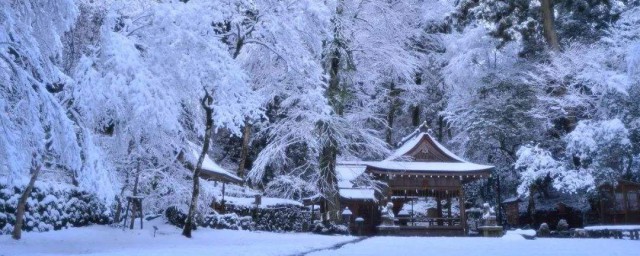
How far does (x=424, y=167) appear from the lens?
984 inches

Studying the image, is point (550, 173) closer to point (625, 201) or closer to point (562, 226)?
point (562, 226)

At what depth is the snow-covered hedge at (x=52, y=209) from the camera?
12445 millimetres

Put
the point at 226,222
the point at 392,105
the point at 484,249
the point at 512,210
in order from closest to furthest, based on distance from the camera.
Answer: the point at 484,249 < the point at 226,222 < the point at 512,210 < the point at 392,105

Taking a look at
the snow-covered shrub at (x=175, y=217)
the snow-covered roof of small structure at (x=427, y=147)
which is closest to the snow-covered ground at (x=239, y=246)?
the snow-covered shrub at (x=175, y=217)

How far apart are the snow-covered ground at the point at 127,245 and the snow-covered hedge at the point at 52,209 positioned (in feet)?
1.12

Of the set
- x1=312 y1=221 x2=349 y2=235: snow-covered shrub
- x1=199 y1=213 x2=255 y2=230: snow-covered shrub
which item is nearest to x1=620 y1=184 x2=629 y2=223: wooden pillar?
x1=312 y1=221 x2=349 y2=235: snow-covered shrub

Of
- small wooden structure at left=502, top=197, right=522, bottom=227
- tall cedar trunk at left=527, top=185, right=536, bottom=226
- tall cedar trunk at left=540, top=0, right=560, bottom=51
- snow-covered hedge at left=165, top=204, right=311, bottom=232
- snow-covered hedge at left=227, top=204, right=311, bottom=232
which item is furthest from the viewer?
tall cedar trunk at left=540, top=0, right=560, bottom=51

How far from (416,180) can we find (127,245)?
1583 cm

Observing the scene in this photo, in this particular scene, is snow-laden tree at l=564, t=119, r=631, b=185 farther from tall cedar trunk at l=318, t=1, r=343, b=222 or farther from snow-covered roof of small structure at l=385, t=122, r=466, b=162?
tall cedar trunk at l=318, t=1, r=343, b=222

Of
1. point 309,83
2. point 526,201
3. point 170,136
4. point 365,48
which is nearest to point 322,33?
point 309,83

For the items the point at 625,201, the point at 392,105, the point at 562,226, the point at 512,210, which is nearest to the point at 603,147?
the point at 625,201

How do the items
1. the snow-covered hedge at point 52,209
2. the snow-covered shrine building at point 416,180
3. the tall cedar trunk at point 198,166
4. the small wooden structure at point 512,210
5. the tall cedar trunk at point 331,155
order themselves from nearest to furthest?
the snow-covered hedge at point 52,209, the tall cedar trunk at point 198,166, the tall cedar trunk at point 331,155, the snow-covered shrine building at point 416,180, the small wooden structure at point 512,210

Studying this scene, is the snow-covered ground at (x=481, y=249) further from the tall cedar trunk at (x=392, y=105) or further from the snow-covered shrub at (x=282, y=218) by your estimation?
the tall cedar trunk at (x=392, y=105)

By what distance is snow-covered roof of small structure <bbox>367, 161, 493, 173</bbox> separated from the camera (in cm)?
2397
